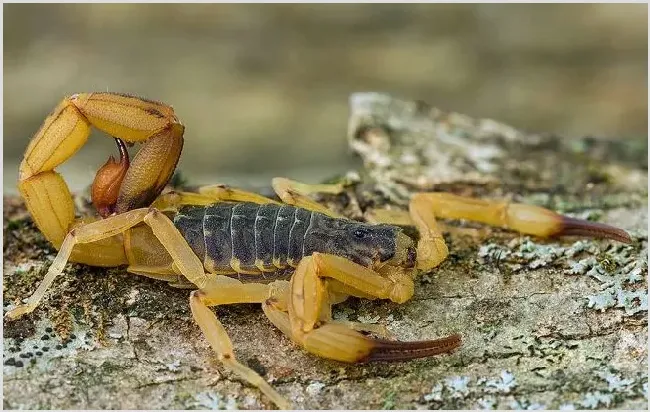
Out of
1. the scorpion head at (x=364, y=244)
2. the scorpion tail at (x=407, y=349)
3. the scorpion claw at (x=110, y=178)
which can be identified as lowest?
the scorpion tail at (x=407, y=349)

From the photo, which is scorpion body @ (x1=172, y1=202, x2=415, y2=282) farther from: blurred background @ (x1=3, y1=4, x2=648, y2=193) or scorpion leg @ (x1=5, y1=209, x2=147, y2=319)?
blurred background @ (x1=3, y1=4, x2=648, y2=193)

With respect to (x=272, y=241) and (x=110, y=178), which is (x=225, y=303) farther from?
(x=110, y=178)

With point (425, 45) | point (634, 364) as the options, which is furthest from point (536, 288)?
point (425, 45)

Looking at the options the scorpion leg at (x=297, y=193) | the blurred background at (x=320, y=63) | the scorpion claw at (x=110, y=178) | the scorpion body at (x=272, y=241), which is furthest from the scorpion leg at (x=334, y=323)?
the blurred background at (x=320, y=63)

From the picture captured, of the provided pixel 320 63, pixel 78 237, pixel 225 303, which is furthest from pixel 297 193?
pixel 320 63

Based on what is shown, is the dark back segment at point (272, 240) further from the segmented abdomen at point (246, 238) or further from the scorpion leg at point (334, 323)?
the scorpion leg at point (334, 323)

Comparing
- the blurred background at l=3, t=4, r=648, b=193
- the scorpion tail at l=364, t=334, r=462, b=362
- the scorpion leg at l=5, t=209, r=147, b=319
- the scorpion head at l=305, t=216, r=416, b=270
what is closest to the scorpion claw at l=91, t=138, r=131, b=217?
the scorpion leg at l=5, t=209, r=147, b=319
